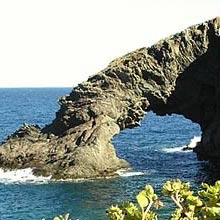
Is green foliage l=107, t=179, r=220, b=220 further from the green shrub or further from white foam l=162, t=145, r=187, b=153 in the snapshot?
white foam l=162, t=145, r=187, b=153

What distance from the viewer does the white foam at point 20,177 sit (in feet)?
196

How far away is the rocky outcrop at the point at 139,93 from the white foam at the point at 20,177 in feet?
9.39

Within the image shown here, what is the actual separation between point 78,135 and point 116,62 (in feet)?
48.3

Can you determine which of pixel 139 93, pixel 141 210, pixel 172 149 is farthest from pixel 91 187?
pixel 141 210

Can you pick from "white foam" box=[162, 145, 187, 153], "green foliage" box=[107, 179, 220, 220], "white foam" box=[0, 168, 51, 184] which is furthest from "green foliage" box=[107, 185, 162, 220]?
"white foam" box=[162, 145, 187, 153]

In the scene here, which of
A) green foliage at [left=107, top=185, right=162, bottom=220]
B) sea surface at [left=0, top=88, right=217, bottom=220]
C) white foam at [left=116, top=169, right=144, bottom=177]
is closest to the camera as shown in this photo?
green foliage at [left=107, top=185, right=162, bottom=220]

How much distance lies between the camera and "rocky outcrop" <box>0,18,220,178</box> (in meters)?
69.0

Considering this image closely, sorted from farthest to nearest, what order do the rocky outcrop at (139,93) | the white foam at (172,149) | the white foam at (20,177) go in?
the white foam at (172,149) < the rocky outcrop at (139,93) < the white foam at (20,177)

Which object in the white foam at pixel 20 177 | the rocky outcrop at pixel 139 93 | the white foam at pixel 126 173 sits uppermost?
the rocky outcrop at pixel 139 93

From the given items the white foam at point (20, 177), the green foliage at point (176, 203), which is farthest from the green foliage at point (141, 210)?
the white foam at point (20, 177)

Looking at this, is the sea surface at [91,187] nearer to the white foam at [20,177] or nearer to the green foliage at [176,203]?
the white foam at [20,177]

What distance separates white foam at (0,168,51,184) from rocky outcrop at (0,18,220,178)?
2.86 meters

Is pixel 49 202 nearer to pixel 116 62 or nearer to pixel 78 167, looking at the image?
pixel 78 167

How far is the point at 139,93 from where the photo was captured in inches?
2859
